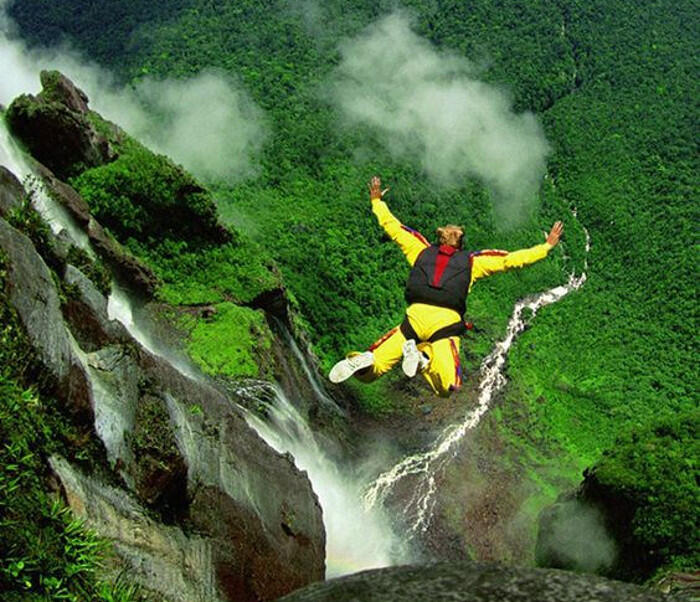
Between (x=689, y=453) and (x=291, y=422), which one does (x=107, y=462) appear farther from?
(x=689, y=453)

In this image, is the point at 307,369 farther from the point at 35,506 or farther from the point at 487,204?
the point at 487,204

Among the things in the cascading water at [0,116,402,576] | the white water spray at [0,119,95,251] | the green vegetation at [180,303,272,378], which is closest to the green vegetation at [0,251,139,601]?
the cascading water at [0,116,402,576]

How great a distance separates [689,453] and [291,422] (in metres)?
11.8

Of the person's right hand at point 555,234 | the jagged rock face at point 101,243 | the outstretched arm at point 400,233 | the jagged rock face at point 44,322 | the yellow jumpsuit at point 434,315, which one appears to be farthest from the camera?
the jagged rock face at point 101,243

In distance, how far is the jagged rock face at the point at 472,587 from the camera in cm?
661

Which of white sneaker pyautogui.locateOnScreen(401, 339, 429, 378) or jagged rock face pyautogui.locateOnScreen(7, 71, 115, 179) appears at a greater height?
jagged rock face pyautogui.locateOnScreen(7, 71, 115, 179)

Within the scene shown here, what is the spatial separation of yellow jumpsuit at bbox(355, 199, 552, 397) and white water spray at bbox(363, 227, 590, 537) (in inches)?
629

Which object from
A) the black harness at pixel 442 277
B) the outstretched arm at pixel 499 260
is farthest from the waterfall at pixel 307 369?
the outstretched arm at pixel 499 260

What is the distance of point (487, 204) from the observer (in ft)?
199

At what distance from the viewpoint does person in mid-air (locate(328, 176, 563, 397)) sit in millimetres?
11203

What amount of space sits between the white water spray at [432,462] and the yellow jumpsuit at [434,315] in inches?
629

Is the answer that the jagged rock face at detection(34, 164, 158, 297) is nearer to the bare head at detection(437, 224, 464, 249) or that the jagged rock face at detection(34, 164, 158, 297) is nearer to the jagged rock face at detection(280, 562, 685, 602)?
the bare head at detection(437, 224, 464, 249)

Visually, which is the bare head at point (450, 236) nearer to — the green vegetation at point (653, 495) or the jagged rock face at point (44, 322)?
the jagged rock face at point (44, 322)

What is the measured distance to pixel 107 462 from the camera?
920cm
